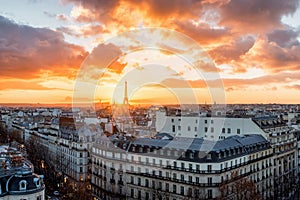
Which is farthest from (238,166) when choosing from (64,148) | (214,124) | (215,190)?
(64,148)

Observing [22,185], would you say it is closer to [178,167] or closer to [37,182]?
[37,182]

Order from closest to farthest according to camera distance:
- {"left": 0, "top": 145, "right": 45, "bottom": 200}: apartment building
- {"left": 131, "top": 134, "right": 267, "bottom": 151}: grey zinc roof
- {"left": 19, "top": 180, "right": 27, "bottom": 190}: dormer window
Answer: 1. {"left": 0, "top": 145, "right": 45, "bottom": 200}: apartment building
2. {"left": 19, "top": 180, "right": 27, "bottom": 190}: dormer window
3. {"left": 131, "top": 134, "right": 267, "bottom": 151}: grey zinc roof

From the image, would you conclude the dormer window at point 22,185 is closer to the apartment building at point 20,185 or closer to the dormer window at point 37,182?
the apartment building at point 20,185

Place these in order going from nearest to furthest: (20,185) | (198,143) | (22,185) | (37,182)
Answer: (20,185) → (22,185) → (37,182) → (198,143)

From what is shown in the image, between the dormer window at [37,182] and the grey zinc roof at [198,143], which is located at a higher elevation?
the grey zinc roof at [198,143]

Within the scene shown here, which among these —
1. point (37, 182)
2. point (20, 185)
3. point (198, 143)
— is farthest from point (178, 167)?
point (20, 185)

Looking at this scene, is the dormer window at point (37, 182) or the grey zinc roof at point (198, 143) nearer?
the dormer window at point (37, 182)

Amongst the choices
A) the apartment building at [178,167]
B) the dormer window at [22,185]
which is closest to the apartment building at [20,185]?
the dormer window at [22,185]

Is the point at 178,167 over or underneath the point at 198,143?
underneath

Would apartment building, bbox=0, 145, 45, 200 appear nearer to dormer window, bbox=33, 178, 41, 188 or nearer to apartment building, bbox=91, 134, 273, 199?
dormer window, bbox=33, 178, 41, 188

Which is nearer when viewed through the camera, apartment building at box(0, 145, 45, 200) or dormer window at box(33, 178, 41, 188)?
apartment building at box(0, 145, 45, 200)

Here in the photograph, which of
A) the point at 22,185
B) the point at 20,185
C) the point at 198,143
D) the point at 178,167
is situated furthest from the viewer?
the point at 198,143

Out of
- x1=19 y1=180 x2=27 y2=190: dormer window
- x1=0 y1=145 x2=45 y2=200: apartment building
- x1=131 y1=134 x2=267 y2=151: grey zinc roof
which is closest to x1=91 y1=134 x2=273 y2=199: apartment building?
x1=131 y1=134 x2=267 y2=151: grey zinc roof

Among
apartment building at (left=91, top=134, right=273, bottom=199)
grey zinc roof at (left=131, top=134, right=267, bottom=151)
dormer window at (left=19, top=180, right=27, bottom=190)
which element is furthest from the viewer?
grey zinc roof at (left=131, top=134, right=267, bottom=151)
